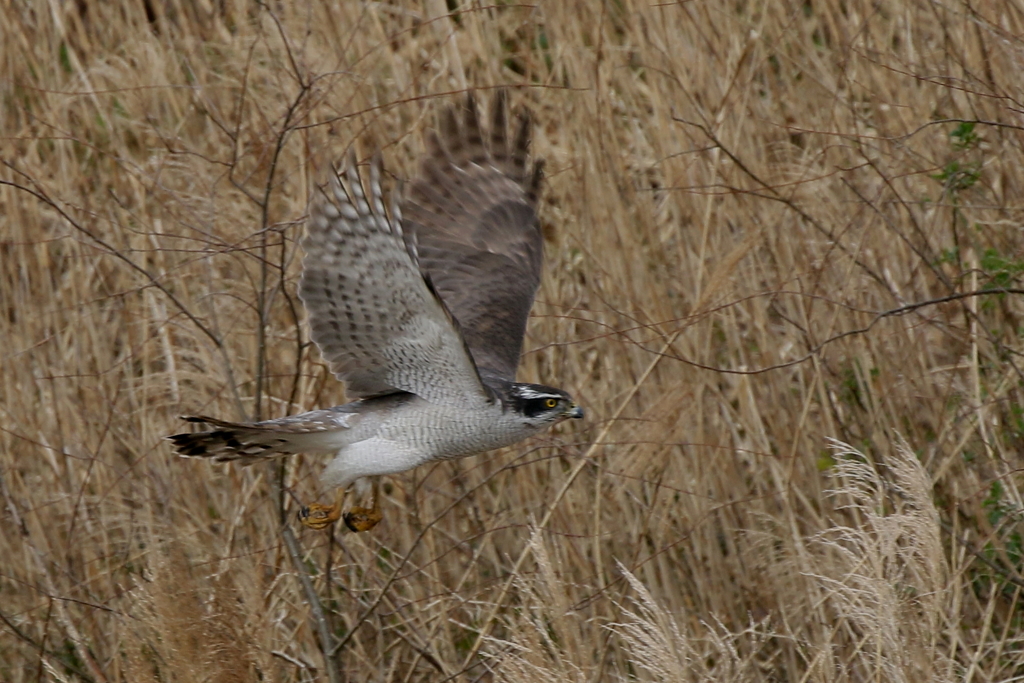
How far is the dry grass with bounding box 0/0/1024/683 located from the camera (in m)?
4.49

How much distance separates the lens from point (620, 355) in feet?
16.1

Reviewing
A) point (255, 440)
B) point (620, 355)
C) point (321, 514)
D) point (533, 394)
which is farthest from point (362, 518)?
point (620, 355)

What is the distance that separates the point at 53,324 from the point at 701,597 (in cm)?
302

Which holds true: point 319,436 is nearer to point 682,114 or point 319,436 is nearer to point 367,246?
point 367,246

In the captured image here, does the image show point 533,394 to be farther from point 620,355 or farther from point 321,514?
point 620,355

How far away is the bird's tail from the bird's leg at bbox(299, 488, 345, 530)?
0.66 feet

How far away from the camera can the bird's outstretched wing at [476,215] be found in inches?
190

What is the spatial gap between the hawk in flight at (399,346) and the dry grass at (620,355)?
313mm

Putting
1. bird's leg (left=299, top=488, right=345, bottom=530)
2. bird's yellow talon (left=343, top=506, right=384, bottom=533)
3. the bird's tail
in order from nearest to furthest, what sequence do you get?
the bird's tail, bird's leg (left=299, top=488, right=345, bottom=530), bird's yellow talon (left=343, top=506, right=384, bottom=533)

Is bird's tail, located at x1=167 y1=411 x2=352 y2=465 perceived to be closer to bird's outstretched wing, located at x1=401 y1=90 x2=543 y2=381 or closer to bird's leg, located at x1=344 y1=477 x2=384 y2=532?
bird's leg, located at x1=344 y1=477 x2=384 y2=532

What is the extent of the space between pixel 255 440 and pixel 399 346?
555mm

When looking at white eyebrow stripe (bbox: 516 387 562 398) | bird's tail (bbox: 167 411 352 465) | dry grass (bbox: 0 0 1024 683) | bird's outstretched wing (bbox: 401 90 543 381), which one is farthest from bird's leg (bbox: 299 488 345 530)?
bird's outstretched wing (bbox: 401 90 543 381)

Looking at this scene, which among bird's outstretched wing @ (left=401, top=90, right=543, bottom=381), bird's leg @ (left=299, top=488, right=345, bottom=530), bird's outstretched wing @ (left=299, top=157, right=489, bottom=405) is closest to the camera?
bird's outstretched wing @ (left=299, top=157, right=489, bottom=405)

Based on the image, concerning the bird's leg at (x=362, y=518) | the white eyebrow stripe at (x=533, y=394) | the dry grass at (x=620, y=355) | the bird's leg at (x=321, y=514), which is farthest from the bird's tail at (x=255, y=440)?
the white eyebrow stripe at (x=533, y=394)
